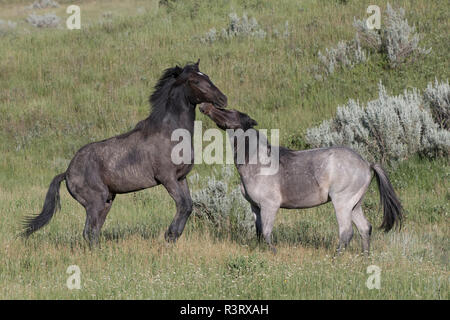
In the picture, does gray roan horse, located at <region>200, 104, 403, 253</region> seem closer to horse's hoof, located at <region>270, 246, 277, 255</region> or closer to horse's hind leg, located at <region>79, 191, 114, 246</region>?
horse's hoof, located at <region>270, 246, 277, 255</region>

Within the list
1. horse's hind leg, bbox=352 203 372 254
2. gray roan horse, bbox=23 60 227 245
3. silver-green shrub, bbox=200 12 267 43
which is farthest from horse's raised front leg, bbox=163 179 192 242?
silver-green shrub, bbox=200 12 267 43

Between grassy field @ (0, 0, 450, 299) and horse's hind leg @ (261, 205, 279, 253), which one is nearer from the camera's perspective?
grassy field @ (0, 0, 450, 299)

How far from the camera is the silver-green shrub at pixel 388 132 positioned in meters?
12.7

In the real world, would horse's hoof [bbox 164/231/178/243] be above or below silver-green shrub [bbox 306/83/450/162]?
below

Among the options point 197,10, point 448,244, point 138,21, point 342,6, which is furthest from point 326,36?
point 448,244

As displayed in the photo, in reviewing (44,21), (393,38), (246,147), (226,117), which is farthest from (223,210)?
(44,21)

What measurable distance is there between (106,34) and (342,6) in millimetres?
8073

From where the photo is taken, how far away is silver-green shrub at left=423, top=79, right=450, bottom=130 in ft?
44.5

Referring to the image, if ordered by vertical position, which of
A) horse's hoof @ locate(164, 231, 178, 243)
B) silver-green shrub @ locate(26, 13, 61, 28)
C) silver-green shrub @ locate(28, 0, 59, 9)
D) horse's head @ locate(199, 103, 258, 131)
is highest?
silver-green shrub @ locate(28, 0, 59, 9)

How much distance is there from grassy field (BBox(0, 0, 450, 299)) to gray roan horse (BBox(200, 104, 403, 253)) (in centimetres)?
47

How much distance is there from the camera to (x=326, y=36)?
750 inches

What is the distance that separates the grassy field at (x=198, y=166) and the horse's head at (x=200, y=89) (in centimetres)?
191

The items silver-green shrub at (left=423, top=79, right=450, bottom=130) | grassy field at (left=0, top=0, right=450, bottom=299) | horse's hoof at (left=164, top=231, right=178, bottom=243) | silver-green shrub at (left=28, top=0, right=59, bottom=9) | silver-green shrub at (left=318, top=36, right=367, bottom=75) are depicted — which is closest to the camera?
grassy field at (left=0, top=0, right=450, bottom=299)
